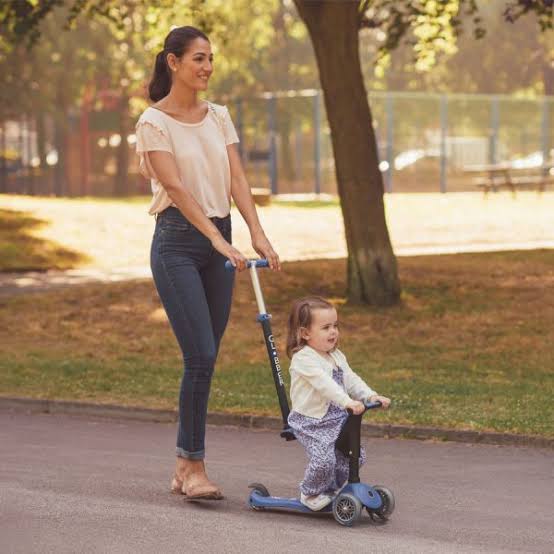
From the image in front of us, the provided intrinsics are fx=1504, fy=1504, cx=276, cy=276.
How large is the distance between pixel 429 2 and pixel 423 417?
10.8m

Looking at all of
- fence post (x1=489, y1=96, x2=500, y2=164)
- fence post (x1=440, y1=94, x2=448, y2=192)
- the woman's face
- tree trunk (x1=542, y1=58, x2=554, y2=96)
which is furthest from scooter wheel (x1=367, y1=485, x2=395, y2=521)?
tree trunk (x1=542, y1=58, x2=554, y2=96)

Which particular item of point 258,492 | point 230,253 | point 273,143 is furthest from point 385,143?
point 230,253

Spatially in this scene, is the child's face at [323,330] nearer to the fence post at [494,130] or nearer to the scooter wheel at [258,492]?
the scooter wheel at [258,492]

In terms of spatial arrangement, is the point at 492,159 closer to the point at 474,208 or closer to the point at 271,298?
the point at 474,208

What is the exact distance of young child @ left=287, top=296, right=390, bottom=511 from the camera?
6125 millimetres

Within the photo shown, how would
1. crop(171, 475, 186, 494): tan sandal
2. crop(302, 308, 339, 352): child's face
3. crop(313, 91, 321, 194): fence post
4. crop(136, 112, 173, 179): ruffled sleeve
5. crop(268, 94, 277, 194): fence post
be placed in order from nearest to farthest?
crop(302, 308, 339, 352): child's face
crop(136, 112, 173, 179): ruffled sleeve
crop(171, 475, 186, 494): tan sandal
crop(313, 91, 321, 194): fence post
crop(268, 94, 277, 194): fence post

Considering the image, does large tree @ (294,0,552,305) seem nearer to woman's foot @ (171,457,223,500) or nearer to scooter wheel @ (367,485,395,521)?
woman's foot @ (171,457,223,500)

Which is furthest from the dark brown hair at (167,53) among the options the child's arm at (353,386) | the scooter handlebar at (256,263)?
the child's arm at (353,386)

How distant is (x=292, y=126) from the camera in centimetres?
5069

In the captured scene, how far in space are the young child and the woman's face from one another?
1.11 m

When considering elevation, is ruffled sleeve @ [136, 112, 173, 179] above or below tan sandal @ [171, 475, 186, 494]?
above

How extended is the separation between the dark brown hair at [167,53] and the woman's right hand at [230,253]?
754mm

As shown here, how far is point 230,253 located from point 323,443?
890mm

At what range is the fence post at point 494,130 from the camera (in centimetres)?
4425
